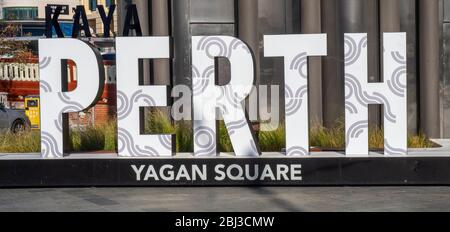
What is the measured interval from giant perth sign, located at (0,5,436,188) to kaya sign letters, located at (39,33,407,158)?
0.02 meters

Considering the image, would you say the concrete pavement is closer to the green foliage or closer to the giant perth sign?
the giant perth sign

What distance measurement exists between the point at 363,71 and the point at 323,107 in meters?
7.54

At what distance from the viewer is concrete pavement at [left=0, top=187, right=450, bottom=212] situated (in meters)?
11.9

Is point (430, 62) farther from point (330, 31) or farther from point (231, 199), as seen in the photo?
point (231, 199)

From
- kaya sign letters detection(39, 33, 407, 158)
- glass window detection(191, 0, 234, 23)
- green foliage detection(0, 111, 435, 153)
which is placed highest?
glass window detection(191, 0, 234, 23)

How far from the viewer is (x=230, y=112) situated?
1420 cm

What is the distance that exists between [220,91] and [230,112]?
0.39 m

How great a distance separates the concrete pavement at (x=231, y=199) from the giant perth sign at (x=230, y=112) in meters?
0.27

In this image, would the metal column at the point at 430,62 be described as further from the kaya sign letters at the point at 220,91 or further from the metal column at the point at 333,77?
the kaya sign letters at the point at 220,91

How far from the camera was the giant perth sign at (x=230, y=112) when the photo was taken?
45.1 feet

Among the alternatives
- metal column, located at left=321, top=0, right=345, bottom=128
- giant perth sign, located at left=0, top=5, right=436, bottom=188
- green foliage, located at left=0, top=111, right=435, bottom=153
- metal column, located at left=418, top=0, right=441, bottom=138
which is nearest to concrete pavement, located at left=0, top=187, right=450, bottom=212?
giant perth sign, located at left=0, top=5, right=436, bottom=188

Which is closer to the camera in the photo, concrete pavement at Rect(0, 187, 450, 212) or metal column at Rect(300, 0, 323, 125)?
concrete pavement at Rect(0, 187, 450, 212)

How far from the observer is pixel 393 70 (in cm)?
1398
